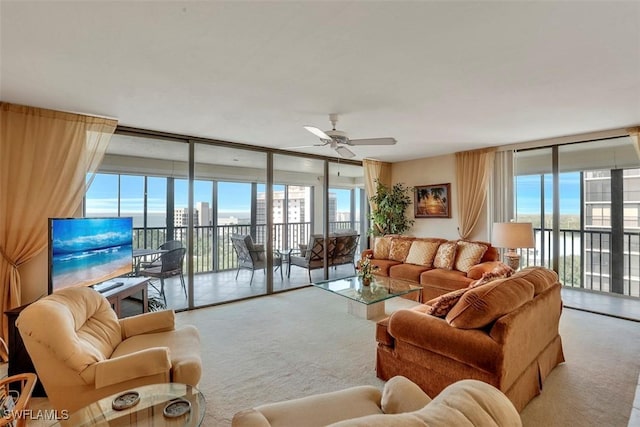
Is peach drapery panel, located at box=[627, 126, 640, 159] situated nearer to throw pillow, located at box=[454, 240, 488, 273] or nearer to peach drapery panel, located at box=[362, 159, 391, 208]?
throw pillow, located at box=[454, 240, 488, 273]

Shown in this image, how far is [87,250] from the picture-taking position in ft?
9.25

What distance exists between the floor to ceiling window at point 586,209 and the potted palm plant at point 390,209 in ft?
6.51

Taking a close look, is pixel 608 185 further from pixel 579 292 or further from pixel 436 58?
pixel 436 58

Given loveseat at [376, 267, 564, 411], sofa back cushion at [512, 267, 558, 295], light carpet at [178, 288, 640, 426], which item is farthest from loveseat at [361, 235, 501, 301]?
loveseat at [376, 267, 564, 411]

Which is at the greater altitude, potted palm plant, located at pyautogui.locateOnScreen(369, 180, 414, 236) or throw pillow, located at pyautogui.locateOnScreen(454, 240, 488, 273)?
potted palm plant, located at pyautogui.locateOnScreen(369, 180, 414, 236)

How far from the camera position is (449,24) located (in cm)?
A: 173

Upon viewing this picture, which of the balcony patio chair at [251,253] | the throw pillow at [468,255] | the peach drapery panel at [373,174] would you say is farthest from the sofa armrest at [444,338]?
the peach drapery panel at [373,174]

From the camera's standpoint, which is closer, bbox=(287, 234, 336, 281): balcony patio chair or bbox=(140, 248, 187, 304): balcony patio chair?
bbox=(140, 248, 187, 304): balcony patio chair

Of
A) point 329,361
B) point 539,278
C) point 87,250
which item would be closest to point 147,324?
point 87,250

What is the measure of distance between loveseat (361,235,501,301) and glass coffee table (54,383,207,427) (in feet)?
11.7

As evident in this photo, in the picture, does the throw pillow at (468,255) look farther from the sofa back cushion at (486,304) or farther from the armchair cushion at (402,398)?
the armchair cushion at (402,398)

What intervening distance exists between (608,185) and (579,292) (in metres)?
1.77

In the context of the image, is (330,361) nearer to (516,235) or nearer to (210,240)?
(516,235)

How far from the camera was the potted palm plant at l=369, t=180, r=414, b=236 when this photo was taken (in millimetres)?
6254
